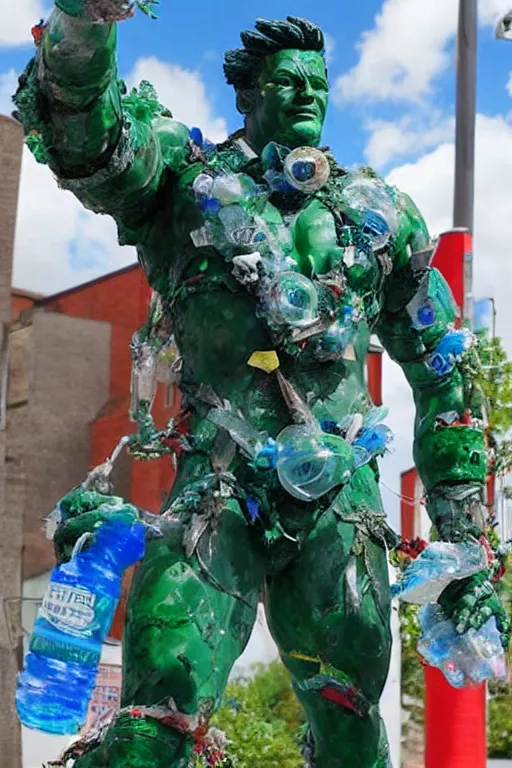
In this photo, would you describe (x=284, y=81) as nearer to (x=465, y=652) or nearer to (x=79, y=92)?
(x=79, y=92)

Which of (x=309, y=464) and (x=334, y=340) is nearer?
(x=309, y=464)

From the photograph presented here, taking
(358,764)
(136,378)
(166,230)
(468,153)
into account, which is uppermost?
(468,153)

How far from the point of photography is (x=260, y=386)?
8.13 feet

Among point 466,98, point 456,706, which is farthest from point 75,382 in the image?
point 456,706

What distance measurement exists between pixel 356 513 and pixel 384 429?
0.20 metres

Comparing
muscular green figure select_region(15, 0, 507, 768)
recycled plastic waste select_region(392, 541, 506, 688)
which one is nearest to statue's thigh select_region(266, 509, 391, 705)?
muscular green figure select_region(15, 0, 507, 768)

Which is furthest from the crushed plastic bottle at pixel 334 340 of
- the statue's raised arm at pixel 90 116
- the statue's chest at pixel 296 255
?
the statue's raised arm at pixel 90 116

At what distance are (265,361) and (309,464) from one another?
9.5 inches

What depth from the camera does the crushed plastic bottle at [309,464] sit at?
236 centimetres

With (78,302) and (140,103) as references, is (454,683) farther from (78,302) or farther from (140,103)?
(78,302)

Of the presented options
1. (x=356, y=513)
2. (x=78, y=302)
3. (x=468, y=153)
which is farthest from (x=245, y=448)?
(x=78, y=302)

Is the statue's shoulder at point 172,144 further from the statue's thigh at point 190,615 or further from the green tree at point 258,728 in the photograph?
the green tree at point 258,728

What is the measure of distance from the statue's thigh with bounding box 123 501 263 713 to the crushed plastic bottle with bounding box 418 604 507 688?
49cm

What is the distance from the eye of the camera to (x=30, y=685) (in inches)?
86.1
